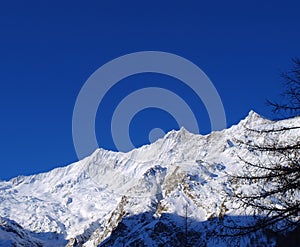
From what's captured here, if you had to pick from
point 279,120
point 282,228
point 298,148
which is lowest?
point 282,228

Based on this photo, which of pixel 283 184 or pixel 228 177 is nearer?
pixel 283 184

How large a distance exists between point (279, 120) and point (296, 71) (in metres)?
1.38

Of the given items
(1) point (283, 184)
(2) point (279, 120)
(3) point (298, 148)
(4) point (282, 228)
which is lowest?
(4) point (282, 228)

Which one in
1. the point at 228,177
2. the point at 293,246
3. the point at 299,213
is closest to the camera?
the point at 299,213

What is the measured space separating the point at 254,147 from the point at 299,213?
219 centimetres

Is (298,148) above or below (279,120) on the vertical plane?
below

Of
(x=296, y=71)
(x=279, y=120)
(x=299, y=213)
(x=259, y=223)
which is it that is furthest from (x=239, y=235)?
(x=296, y=71)

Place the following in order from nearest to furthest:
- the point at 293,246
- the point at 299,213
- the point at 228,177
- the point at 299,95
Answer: the point at 299,213 < the point at 299,95 < the point at 228,177 < the point at 293,246

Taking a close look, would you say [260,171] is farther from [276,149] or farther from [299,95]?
[299,95]

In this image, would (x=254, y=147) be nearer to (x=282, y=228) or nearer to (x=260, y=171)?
(x=260, y=171)

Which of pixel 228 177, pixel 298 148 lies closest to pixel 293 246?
pixel 228 177

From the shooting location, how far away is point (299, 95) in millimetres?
13422

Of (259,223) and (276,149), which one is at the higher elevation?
(276,149)

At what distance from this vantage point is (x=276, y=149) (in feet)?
43.6
